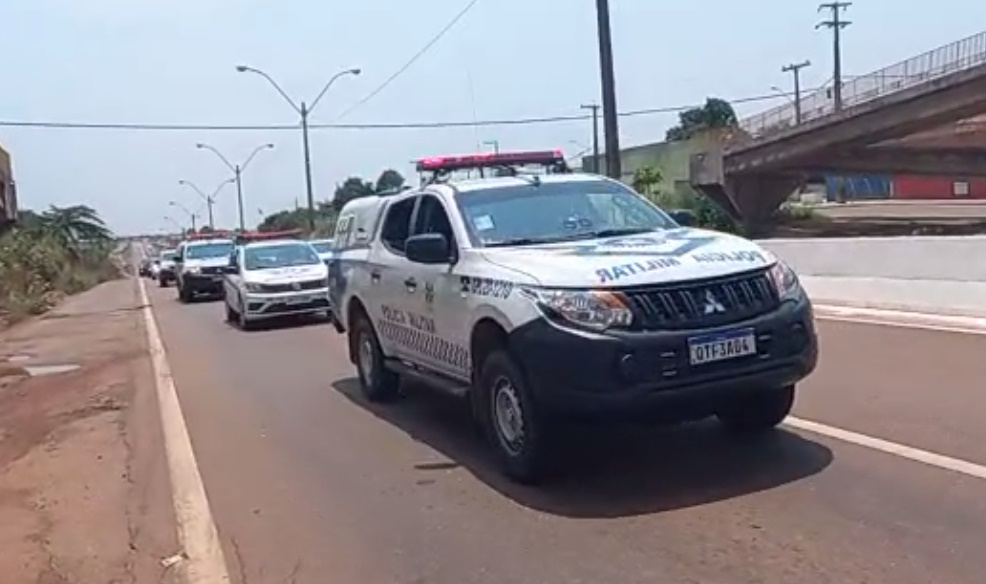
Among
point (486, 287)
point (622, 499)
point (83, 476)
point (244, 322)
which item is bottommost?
point (244, 322)

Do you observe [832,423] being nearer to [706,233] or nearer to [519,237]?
[706,233]

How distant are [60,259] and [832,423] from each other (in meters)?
53.0

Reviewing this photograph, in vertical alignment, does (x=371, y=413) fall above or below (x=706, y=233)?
below

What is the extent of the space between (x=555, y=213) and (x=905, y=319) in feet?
24.6

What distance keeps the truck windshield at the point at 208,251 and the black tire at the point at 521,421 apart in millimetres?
27186

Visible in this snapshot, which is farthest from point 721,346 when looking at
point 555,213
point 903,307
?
point 903,307

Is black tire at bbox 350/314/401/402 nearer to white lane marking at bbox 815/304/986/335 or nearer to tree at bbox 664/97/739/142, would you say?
white lane marking at bbox 815/304/986/335

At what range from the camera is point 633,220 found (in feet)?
26.6

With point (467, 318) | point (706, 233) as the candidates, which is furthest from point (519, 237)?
point (706, 233)

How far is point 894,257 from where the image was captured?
1555 centimetres

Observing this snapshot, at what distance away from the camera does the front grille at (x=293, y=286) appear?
20422mm

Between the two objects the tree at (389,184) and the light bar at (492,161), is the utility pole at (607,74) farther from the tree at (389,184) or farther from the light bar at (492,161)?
the light bar at (492,161)

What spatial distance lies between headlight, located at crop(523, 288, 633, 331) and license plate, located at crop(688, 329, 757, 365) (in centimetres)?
39

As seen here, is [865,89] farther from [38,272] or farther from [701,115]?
[701,115]
